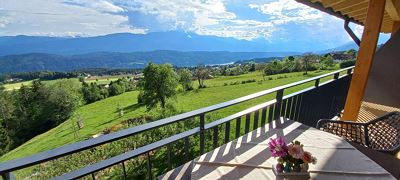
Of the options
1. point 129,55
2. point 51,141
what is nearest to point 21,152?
point 51,141

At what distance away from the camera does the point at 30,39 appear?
17238 centimetres

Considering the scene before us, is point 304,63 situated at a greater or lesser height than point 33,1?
lesser

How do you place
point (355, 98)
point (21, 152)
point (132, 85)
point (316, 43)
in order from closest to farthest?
1. point (355, 98)
2. point (21, 152)
3. point (132, 85)
4. point (316, 43)

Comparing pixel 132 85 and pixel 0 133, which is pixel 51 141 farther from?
pixel 132 85

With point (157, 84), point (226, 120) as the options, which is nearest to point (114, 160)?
point (226, 120)

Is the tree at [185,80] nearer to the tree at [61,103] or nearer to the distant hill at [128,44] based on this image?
the tree at [61,103]

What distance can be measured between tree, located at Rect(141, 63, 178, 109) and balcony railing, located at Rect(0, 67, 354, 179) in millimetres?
21290

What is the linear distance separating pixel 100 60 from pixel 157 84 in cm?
9483

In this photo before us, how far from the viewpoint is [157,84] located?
984 inches

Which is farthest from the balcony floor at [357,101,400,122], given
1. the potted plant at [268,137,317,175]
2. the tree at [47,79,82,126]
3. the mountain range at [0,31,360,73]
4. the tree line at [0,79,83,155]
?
the mountain range at [0,31,360,73]

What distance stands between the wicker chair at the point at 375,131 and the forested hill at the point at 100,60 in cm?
6841

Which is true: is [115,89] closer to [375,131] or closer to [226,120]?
[226,120]

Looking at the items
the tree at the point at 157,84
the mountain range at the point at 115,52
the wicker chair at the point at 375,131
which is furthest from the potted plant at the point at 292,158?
the mountain range at the point at 115,52

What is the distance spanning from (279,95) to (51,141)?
28.9 meters
